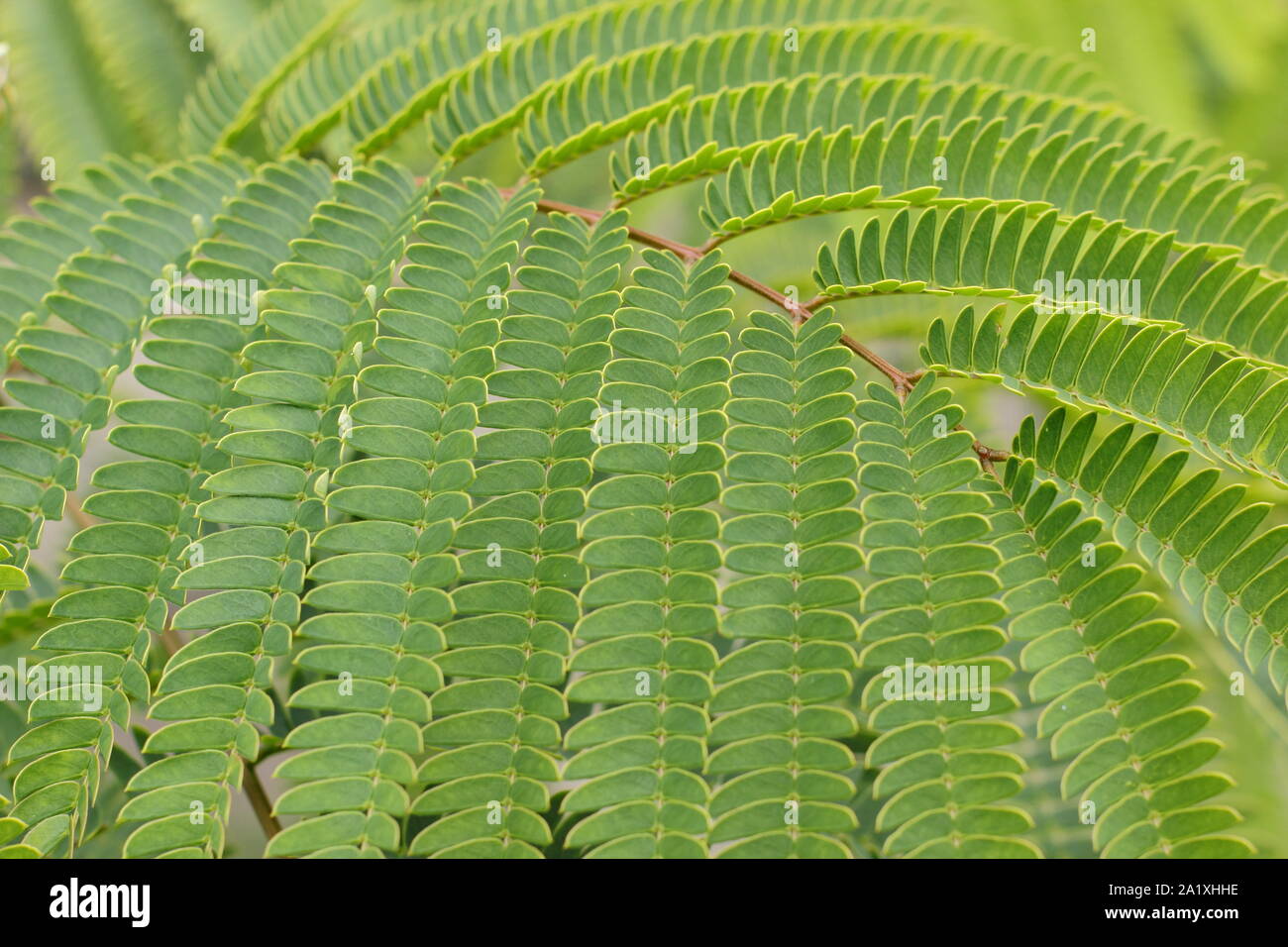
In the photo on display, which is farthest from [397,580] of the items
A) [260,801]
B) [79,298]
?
[79,298]

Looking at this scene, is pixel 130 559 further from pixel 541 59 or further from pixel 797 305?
pixel 541 59

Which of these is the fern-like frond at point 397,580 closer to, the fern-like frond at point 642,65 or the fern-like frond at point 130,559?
the fern-like frond at point 130,559

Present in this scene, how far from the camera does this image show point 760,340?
1020 millimetres

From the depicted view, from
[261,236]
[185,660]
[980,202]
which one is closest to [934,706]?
[980,202]

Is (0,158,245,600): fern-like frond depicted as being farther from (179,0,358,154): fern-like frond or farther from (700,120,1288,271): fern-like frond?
(700,120,1288,271): fern-like frond

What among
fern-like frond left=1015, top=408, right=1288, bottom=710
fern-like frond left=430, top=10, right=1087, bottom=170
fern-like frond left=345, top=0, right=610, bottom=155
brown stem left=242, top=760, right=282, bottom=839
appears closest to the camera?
fern-like frond left=1015, top=408, right=1288, bottom=710

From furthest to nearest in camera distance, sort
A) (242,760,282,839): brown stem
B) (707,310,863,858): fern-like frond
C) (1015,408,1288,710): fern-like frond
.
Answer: (242,760,282,839): brown stem, (1015,408,1288,710): fern-like frond, (707,310,863,858): fern-like frond

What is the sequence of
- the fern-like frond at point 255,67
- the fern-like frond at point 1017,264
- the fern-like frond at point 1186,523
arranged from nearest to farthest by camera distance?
1. the fern-like frond at point 1186,523
2. the fern-like frond at point 1017,264
3. the fern-like frond at point 255,67

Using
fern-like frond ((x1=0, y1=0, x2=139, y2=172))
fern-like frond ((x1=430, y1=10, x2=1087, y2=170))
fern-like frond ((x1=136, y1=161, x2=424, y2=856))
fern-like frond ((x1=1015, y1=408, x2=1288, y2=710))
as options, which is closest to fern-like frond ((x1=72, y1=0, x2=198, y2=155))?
fern-like frond ((x1=0, y1=0, x2=139, y2=172))

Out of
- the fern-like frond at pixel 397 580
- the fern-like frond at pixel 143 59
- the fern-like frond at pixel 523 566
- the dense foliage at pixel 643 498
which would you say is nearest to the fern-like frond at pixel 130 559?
the dense foliage at pixel 643 498

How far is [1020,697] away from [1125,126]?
0.91 m

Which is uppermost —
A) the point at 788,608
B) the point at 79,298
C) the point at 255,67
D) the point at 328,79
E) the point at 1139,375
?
the point at 255,67

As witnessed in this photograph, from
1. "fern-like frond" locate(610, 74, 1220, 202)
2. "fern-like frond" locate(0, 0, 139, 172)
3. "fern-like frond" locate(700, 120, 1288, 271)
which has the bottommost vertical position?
"fern-like frond" locate(700, 120, 1288, 271)
